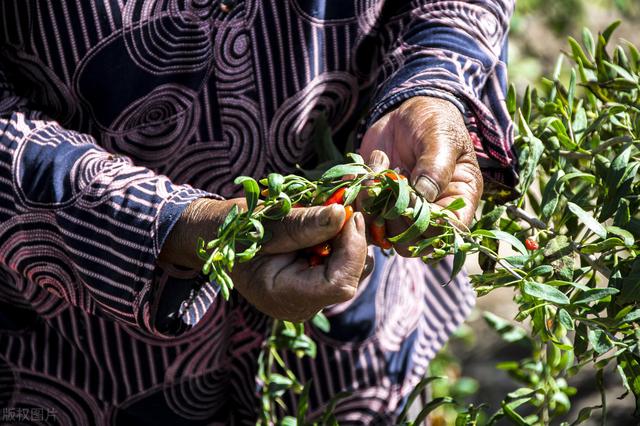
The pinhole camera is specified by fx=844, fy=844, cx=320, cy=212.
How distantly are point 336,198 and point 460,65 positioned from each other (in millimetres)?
341

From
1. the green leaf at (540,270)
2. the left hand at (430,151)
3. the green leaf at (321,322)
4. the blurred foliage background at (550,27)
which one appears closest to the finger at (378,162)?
the left hand at (430,151)

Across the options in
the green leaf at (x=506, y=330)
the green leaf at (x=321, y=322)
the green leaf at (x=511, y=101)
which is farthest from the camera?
the green leaf at (x=506, y=330)

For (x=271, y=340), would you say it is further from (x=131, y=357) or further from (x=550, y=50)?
(x=550, y=50)

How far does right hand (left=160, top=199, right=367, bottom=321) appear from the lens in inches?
35.3

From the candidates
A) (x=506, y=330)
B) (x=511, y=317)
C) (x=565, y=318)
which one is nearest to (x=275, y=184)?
(x=565, y=318)

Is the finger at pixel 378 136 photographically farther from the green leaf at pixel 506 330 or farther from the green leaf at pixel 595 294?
the green leaf at pixel 506 330

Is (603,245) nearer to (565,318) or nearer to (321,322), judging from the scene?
(565,318)

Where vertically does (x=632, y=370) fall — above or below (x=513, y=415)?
above

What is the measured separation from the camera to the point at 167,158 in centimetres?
125

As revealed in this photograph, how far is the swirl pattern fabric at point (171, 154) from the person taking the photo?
108 cm

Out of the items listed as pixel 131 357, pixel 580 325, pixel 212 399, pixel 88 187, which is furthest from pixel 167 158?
pixel 580 325

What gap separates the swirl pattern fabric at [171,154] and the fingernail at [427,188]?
201 millimetres

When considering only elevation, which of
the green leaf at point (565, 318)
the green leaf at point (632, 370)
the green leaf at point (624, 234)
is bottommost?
the green leaf at point (632, 370)

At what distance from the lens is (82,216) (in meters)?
Result: 1.08
